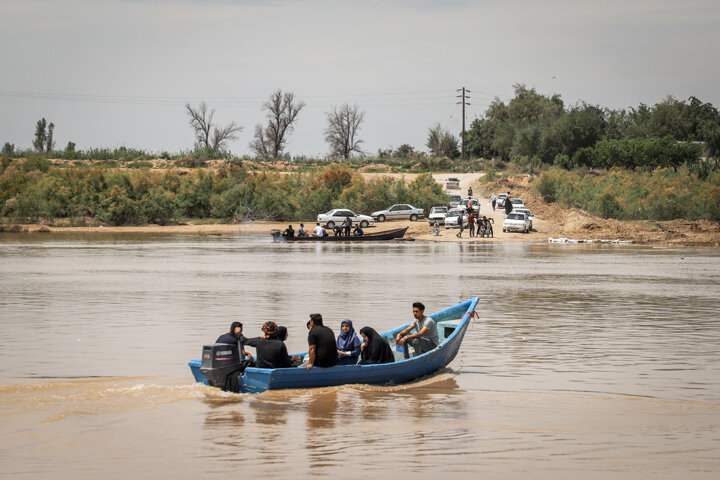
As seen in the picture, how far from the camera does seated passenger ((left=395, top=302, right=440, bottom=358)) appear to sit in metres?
15.6

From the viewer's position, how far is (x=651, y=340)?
19.2m

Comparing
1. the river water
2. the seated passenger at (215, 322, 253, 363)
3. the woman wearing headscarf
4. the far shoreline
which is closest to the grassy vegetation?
the far shoreline

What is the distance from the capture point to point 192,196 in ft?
254

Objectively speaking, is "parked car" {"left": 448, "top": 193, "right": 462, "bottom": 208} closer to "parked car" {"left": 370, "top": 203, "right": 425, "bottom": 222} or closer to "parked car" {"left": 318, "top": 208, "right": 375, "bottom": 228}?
"parked car" {"left": 370, "top": 203, "right": 425, "bottom": 222}

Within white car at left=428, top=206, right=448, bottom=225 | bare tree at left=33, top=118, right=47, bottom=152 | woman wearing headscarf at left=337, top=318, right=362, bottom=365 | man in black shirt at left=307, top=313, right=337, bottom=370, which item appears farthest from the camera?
bare tree at left=33, top=118, right=47, bottom=152

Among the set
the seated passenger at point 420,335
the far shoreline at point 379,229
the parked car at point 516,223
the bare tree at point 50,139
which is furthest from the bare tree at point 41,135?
the seated passenger at point 420,335

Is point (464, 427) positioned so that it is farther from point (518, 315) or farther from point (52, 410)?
point (518, 315)

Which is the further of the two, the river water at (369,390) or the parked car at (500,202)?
the parked car at (500,202)

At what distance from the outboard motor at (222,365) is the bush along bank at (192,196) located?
192 ft

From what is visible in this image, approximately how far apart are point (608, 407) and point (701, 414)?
4.23 ft

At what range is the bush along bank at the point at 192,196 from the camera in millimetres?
73375

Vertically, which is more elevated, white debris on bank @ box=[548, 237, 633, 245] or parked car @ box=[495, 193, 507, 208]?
parked car @ box=[495, 193, 507, 208]

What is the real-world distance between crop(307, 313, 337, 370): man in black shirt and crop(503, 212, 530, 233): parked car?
45.7m

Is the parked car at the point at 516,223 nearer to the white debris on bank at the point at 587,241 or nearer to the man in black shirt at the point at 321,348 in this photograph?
the white debris on bank at the point at 587,241
